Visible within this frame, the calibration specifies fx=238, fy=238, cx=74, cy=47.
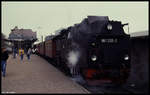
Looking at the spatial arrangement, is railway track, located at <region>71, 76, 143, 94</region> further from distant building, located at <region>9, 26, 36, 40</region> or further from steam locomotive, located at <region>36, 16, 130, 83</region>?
distant building, located at <region>9, 26, 36, 40</region>

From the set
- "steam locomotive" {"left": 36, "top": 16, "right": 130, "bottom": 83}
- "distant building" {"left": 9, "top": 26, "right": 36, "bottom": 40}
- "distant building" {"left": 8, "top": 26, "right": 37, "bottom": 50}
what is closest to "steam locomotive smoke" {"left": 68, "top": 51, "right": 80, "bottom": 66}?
"steam locomotive" {"left": 36, "top": 16, "right": 130, "bottom": 83}

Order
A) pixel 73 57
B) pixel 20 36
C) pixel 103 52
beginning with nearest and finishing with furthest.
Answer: pixel 103 52 → pixel 73 57 → pixel 20 36

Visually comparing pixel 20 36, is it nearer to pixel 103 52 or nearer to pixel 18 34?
pixel 18 34

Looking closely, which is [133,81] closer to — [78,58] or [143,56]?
[143,56]

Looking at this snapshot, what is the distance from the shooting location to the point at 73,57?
36.0 feet

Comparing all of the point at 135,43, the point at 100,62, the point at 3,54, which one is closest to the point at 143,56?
the point at 135,43

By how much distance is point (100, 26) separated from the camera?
35.0 ft

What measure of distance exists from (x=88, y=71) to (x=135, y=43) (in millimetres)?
5178

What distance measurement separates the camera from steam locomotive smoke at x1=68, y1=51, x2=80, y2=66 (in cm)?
1059

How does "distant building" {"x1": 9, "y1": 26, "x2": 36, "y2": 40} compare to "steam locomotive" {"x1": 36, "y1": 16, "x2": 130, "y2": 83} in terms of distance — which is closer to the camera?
"steam locomotive" {"x1": 36, "y1": 16, "x2": 130, "y2": 83}

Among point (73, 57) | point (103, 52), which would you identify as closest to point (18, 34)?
point (73, 57)

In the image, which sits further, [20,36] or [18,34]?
[18,34]

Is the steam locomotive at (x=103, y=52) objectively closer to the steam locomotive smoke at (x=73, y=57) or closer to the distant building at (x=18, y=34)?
the steam locomotive smoke at (x=73, y=57)

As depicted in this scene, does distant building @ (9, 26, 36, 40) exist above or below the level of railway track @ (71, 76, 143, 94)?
above
